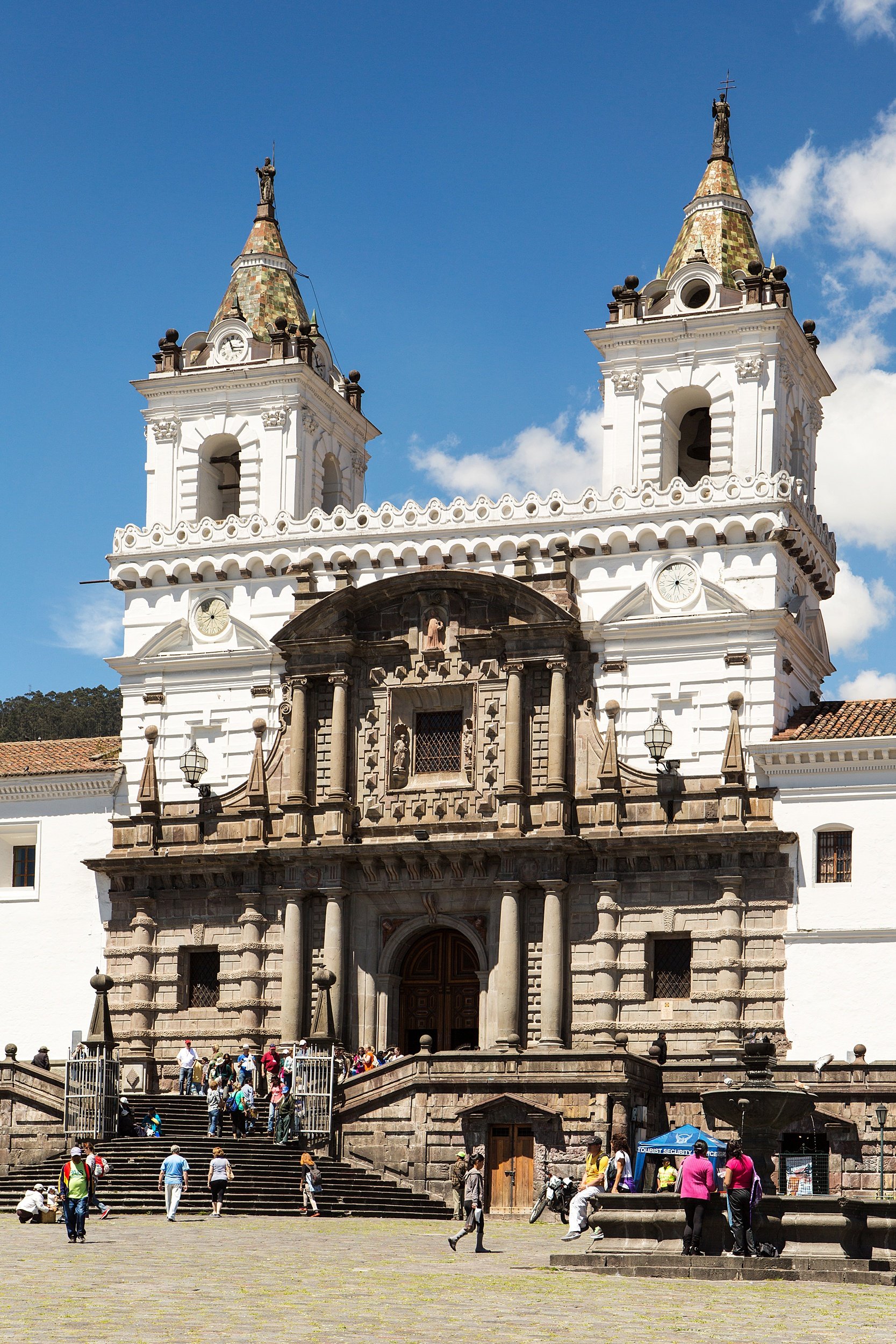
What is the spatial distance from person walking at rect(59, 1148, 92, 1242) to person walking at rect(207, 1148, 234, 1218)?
206 inches

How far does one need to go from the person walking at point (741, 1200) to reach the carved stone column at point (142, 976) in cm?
2498

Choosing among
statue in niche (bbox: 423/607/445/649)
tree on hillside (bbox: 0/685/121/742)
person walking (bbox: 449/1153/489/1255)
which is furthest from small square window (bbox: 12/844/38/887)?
tree on hillside (bbox: 0/685/121/742)

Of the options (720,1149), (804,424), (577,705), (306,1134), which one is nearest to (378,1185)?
(306,1134)

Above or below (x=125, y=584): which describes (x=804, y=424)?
above

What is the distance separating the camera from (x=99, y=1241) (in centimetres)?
3262

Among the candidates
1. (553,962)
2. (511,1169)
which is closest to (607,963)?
(553,962)

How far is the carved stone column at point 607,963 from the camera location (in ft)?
155

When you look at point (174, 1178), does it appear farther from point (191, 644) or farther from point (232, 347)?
point (232, 347)

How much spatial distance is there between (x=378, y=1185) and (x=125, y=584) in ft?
65.0

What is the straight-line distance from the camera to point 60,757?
5553 centimetres

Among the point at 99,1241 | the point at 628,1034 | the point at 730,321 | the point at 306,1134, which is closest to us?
A: the point at 99,1241

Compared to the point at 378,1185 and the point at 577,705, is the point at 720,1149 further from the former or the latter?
the point at 577,705

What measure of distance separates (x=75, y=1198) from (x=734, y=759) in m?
20.8

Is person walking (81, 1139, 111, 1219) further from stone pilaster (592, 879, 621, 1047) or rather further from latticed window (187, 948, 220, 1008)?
stone pilaster (592, 879, 621, 1047)
